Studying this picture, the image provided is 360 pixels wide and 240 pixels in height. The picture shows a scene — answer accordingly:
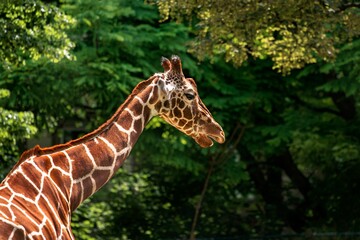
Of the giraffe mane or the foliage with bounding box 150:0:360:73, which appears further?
the foliage with bounding box 150:0:360:73

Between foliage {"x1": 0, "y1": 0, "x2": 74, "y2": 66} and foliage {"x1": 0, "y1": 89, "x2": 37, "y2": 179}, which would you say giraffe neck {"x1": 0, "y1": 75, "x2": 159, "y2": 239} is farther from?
foliage {"x1": 0, "y1": 89, "x2": 37, "y2": 179}

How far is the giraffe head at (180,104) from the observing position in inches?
362

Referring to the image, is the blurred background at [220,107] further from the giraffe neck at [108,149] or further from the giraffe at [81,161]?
the giraffe neck at [108,149]

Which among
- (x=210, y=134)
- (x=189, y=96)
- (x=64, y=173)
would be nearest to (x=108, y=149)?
(x=64, y=173)

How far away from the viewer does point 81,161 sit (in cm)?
858

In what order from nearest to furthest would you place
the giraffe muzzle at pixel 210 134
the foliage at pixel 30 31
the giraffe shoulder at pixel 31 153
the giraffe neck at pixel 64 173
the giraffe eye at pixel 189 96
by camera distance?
1. the giraffe neck at pixel 64 173
2. the giraffe shoulder at pixel 31 153
3. the giraffe eye at pixel 189 96
4. the giraffe muzzle at pixel 210 134
5. the foliage at pixel 30 31

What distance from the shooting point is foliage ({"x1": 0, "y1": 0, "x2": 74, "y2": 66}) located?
12078 mm

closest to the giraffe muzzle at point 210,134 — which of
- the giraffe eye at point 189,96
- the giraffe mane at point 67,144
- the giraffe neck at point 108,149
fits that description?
the giraffe eye at point 189,96

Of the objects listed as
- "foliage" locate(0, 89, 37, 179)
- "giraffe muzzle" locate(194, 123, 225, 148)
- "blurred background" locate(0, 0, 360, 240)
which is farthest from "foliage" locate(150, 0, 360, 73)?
"giraffe muzzle" locate(194, 123, 225, 148)

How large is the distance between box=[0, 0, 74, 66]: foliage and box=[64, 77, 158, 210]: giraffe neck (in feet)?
11.0

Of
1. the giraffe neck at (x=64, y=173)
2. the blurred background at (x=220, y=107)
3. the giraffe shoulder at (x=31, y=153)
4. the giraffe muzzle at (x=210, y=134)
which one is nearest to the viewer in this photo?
the giraffe neck at (x=64, y=173)

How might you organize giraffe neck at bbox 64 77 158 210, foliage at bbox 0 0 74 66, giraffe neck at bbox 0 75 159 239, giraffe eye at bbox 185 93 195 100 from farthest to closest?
foliage at bbox 0 0 74 66 < giraffe eye at bbox 185 93 195 100 < giraffe neck at bbox 64 77 158 210 < giraffe neck at bbox 0 75 159 239

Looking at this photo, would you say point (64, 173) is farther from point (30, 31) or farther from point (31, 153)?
point (30, 31)

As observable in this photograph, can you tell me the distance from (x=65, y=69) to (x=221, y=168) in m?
4.14
